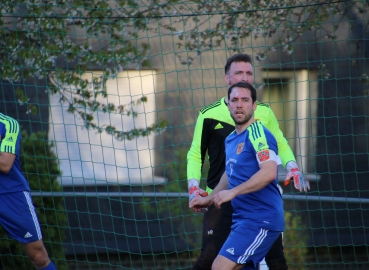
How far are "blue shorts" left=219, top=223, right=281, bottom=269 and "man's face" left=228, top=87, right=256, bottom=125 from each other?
72cm

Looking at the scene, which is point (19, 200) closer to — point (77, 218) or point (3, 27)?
point (3, 27)

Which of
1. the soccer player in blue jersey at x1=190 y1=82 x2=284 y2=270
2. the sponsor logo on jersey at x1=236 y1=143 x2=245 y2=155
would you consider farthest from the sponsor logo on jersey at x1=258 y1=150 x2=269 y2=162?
the sponsor logo on jersey at x1=236 y1=143 x2=245 y2=155

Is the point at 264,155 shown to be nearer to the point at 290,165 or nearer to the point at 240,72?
the point at 290,165

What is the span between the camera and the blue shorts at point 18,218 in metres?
5.46

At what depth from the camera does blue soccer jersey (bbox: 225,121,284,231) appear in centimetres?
415

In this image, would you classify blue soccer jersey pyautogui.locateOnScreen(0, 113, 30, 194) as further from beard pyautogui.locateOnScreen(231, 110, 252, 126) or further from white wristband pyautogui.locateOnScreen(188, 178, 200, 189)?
beard pyautogui.locateOnScreen(231, 110, 252, 126)

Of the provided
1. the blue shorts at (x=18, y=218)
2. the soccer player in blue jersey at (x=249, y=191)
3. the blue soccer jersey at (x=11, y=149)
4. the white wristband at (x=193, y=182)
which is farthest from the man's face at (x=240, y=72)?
the blue shorts at (x=18, y=218)

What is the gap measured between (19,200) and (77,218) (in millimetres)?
3150

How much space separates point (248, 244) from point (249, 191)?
1.25 feet

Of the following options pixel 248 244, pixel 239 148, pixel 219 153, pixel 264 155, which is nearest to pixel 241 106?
pixel 239 148

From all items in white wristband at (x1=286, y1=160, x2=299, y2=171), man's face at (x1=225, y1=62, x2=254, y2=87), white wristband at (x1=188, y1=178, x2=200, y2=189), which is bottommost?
white wristband at (x1=188, y1=178, x2=200, y2=189)

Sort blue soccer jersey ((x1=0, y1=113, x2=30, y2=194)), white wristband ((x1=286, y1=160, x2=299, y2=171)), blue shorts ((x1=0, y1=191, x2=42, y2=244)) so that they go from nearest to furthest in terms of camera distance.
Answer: white wristband ((x1=286, y1=160, x2=299, y2=171)), blue soccer jersey ((x1=0, y1=113, x2=30, y2=194)), blue shorts ((x1=0, y1=191, x2=42, y2=244))

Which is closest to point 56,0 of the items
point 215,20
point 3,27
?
point 3,27

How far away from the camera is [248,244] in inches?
163
